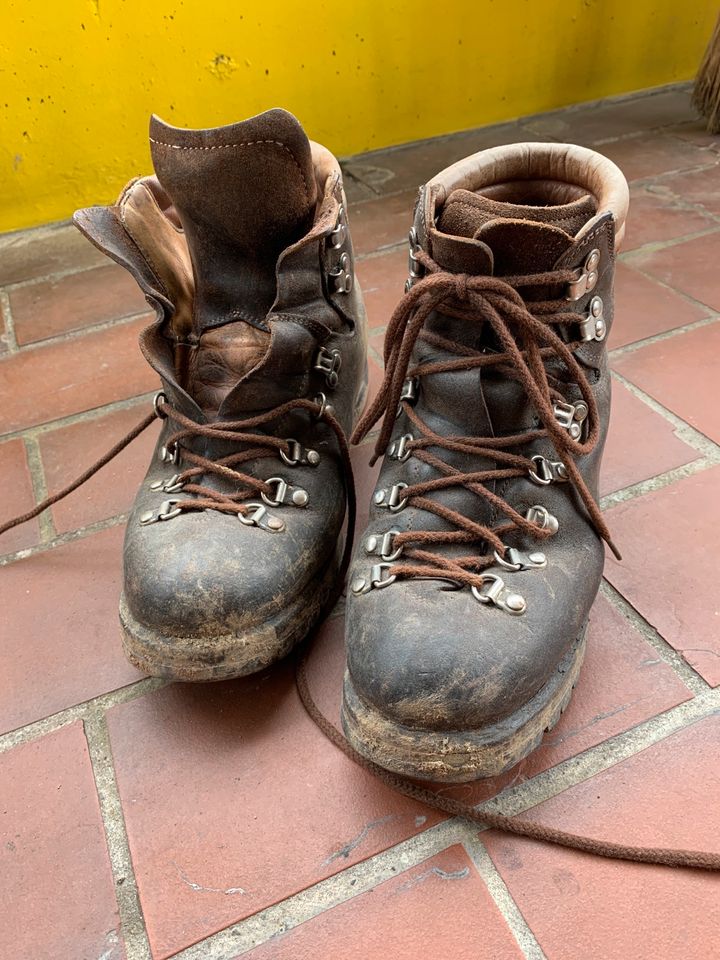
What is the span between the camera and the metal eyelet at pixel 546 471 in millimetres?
736

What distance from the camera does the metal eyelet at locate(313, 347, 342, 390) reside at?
0.87 m

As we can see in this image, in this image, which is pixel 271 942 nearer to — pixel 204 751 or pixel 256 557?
pixel 204 751

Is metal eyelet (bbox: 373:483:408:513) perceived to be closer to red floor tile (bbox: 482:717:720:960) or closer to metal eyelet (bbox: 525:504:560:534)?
metal eyelet (bbox: 525:504:560:534)

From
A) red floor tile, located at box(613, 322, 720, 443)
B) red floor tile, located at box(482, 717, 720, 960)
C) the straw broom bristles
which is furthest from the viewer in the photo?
the straw broom bristles

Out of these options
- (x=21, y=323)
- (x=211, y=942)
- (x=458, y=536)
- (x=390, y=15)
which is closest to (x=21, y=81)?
(x=21, y=323)

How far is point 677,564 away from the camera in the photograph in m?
0.88

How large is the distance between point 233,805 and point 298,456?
1.19 feet

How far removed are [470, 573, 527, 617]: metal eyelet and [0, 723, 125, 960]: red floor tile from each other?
40cm

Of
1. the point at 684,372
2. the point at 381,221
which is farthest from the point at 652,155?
the point at 684,372

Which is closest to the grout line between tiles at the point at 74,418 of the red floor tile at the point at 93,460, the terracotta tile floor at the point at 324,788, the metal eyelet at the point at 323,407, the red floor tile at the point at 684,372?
the red floor tile at the point at 93,460

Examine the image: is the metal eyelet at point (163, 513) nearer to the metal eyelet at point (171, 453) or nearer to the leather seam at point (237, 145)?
the metal eyelet at point (171, 453)

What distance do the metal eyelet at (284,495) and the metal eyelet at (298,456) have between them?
0.03 m

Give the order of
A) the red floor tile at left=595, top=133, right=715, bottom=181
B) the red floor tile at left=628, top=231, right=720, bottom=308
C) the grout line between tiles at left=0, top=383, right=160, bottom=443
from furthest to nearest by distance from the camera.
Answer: the red floor tile at left=595, top=133, right=715, bottom=181, the red floor tile at left=628, top=231, right=720, bottom=308, the grout line between tiles at left=0, top=383, right=160, bottom=443

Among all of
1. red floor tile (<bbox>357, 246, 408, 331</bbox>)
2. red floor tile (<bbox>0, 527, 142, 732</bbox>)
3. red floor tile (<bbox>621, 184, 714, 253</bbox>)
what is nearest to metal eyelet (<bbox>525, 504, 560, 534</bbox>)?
red floor tile (<bbox>0, 527, 142, 732</bbox>)
